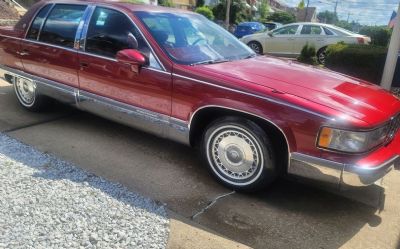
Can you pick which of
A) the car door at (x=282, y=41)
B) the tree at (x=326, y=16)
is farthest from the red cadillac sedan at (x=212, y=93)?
the tree at (x=326, y=16)

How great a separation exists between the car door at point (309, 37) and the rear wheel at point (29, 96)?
33.5 ft

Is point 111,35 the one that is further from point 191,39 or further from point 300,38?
point 300,38

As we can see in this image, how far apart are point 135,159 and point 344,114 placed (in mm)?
2240

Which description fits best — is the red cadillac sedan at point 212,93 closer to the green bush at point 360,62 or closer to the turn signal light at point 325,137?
the turn signal light at point 325,137

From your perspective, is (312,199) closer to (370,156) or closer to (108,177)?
(370,156)

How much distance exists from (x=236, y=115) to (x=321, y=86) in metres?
0.79

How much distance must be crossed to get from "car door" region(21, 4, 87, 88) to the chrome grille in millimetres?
3326

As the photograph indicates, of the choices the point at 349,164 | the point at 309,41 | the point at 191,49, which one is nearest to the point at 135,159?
the point at 191,49

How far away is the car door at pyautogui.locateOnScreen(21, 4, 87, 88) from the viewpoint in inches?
186

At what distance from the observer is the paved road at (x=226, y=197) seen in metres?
3.23

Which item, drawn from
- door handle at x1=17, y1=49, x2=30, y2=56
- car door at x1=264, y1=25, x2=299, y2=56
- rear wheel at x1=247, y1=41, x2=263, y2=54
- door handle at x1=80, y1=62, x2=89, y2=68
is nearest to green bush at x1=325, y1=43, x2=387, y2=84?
door handle at x1=80, y1=62, x2=89, y2=68

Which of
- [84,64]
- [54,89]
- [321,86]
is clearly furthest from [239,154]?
[54,89]

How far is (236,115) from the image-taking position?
142 inches

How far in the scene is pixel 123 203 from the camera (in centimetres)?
339
